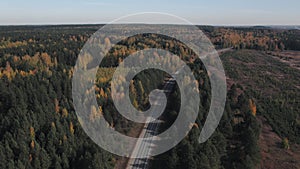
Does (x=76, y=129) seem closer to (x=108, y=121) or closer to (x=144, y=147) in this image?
(x=108, y=121)

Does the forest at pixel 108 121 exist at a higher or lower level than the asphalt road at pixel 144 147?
higher

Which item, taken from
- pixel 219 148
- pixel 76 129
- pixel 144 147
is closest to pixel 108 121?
pixel 76 129

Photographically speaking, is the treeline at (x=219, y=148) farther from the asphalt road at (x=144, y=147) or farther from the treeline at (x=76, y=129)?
the asphalt road at (x=144, y=147)

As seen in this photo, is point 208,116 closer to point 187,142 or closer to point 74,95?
point 187,142

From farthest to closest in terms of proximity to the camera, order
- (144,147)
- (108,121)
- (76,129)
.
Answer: (108,121)
(144,147)
(76,129)

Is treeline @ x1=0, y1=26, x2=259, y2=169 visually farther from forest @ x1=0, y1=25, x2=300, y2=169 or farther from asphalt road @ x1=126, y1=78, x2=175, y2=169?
asphalt road @ x1=126, y1=78, x2=175, y2=169

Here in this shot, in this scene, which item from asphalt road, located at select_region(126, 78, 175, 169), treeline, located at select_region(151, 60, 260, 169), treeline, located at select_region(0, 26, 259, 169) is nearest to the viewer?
treeline, located at select_region(151, 60, 260, 169)

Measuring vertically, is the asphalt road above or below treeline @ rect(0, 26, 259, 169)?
below

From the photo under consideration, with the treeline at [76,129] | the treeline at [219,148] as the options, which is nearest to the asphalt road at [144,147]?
the treeline at [219,148]

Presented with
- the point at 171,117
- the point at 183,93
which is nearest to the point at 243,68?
the point at 183,93

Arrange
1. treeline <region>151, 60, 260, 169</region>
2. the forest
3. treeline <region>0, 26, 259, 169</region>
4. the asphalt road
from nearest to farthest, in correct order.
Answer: treeline <region>151, 60, 260, 169</region> → treeline <region>0, 26, 259, 169</region> → the forest → the asphalt road

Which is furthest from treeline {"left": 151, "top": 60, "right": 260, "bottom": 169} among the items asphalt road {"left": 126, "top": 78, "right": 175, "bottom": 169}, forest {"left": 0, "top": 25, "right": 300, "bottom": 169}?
asphalt road {"left": 126, "top": 78, "right": 175, "bottom": 169}
